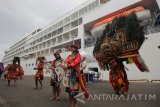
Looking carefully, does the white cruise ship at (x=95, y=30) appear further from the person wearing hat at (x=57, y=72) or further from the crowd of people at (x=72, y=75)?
the person wearing hat at (x=57, y=72)

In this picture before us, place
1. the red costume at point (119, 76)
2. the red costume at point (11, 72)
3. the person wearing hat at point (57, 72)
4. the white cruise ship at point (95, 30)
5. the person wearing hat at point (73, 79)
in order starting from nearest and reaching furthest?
the person wearing hat at point (73, 79), the person wearing hat at point (57, 72), the red costume at point (119, 76), the red costume at point (11, 72), the white cruise ship at point (95, 30)

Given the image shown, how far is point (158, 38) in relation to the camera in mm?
15359

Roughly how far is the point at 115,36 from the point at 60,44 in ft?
88.3

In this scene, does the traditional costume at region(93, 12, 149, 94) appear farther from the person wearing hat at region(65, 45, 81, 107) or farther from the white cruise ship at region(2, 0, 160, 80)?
the white cruise ship at region(2, 0, 160, 80)

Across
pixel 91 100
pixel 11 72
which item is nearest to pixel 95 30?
pixel 11 72

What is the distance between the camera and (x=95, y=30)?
22188 mm

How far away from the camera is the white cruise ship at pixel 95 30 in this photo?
1559 centimetres

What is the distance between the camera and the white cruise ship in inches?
614

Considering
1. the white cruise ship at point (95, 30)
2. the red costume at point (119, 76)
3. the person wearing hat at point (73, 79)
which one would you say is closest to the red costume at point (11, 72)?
the white cruise ship at point (95, 30)

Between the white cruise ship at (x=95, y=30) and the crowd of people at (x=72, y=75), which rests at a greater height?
the white cruise ship at (x=95, y=30)

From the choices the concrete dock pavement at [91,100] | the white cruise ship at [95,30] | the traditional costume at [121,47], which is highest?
the white cruise ship at [95,30]

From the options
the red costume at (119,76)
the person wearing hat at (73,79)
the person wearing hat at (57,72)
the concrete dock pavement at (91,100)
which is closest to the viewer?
the person wearing hat at (73,79)

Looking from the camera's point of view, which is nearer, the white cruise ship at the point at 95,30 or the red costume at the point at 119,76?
the red costume at the point at 119,76

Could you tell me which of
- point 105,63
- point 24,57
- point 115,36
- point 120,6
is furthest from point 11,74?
point 24,57
